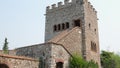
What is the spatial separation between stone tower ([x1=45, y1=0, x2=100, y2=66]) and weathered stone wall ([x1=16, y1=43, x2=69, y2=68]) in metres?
5.11

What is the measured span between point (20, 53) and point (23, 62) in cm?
511

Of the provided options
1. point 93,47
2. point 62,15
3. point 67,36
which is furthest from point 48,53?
point 62,15

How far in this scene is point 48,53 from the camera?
19.5 meters

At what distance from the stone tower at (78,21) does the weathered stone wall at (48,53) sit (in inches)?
201

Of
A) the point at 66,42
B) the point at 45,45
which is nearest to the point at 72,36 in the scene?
the point at 66,42

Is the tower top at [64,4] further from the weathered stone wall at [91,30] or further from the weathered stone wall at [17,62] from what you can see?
the weathered stone wall at [17,62]

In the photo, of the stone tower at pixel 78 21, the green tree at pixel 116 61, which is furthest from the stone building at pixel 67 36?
the green tree at pixel 116 61

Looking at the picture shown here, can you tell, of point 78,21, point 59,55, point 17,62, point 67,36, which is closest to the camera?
point 17,62

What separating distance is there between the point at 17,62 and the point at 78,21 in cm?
1156

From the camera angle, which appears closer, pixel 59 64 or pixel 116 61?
pixel 59 64

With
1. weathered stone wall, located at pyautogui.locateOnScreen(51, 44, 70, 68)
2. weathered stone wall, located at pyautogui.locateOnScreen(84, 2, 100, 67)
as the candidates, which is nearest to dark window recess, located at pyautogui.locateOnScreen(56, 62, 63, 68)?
weathered stone wall, located at pyautogui.locateOnScreen(51, 44, 70, 68)

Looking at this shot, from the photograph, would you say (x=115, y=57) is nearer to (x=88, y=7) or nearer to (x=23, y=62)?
(x=88, y=7)

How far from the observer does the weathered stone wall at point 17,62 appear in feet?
55.0

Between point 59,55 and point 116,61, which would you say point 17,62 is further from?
point 116,61
